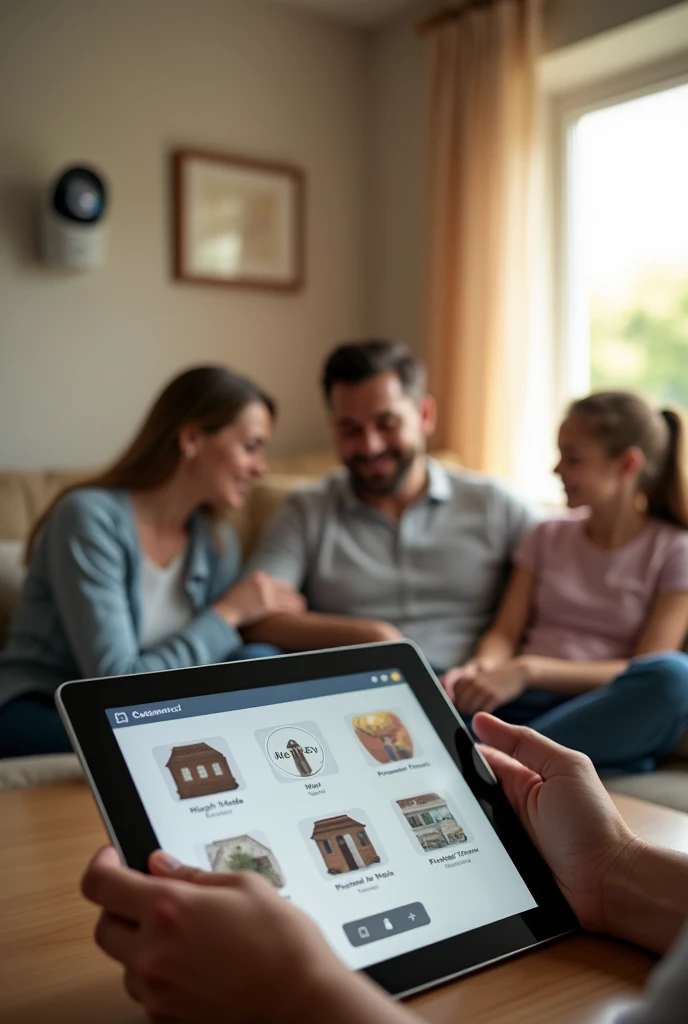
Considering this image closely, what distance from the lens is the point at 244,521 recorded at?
2.50m

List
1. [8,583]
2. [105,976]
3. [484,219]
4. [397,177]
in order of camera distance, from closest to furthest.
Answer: [105,976] < [8,583] < [484,219] < [397,177]

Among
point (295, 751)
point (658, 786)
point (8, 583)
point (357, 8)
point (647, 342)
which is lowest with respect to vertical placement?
point (658, 786)

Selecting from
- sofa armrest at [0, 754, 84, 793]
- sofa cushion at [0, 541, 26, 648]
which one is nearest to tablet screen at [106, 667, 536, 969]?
sofa armrest at [0, 754, 84, 793]

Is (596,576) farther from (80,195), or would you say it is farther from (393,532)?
(80,195)

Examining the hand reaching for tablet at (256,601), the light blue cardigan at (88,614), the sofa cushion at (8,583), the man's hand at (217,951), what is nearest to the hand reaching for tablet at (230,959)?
the man's hand at (217,951)

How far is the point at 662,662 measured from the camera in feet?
5.16

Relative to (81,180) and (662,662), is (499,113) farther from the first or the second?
(662,662)

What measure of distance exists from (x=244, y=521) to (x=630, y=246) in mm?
1490

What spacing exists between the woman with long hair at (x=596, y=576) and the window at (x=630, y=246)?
75 cm

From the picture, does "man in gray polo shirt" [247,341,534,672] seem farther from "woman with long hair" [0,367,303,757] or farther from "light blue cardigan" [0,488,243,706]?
"light blue cardigan" [0,488,243,706]

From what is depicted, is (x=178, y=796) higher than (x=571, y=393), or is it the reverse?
(x=571, y=393)

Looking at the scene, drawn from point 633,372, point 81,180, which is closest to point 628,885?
point 633,372

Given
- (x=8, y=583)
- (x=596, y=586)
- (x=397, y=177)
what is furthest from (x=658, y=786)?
(x=397, y=177)

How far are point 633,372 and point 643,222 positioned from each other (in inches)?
17.7
